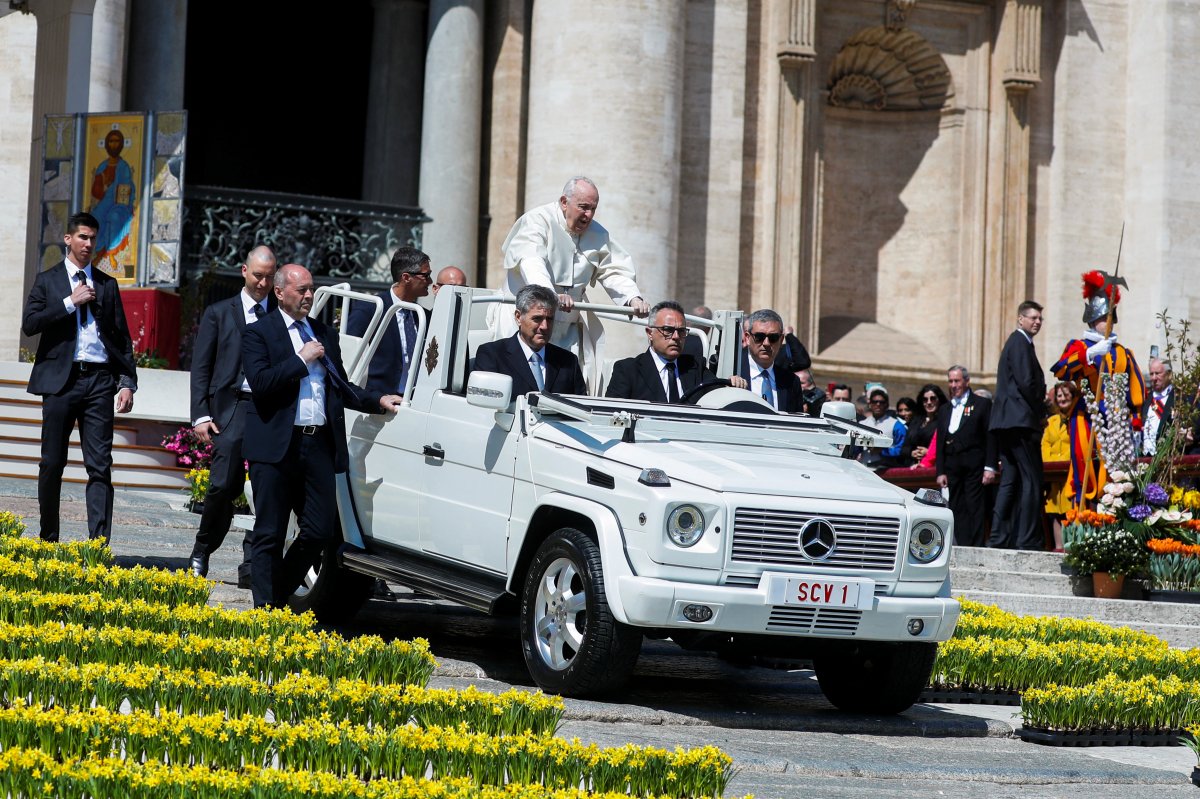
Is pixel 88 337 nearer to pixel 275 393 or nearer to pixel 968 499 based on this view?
pixel 275 393

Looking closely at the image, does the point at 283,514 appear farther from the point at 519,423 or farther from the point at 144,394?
the point at 144,394

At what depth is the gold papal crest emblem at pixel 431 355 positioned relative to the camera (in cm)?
995

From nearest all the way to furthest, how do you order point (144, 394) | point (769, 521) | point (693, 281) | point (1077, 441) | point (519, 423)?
point (769, 521) < point (519, 423) < point (1077, 441) < point (144, 394) < point (693, 281)

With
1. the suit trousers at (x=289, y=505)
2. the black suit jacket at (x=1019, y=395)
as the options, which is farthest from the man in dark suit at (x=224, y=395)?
the black suit jacket at (x=1019, y=395)

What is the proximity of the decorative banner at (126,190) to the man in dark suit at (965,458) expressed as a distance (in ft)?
28.8

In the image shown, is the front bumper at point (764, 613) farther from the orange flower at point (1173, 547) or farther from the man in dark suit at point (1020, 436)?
the man in dark suit at point (1020, 436)

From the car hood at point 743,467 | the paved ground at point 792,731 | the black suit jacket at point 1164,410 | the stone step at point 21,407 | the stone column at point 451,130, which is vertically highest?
the stone column at point 451,130

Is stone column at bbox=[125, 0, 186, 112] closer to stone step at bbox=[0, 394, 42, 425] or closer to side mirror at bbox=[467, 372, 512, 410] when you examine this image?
stone step at bbox=[0, 394, 42, 425]

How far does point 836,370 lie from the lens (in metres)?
25.0

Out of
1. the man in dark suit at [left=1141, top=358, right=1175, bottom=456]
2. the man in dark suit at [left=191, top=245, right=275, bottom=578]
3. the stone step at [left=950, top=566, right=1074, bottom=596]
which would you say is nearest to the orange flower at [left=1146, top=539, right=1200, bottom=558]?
the stone step at [left=950, top=566, right=1074, bottom=596]

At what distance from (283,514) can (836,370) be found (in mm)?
16144

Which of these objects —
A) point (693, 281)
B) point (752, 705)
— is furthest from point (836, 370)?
point (752, 705)

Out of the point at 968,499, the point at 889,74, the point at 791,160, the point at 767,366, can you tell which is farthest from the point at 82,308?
the point at 889,74

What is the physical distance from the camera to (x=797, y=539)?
832 cm
